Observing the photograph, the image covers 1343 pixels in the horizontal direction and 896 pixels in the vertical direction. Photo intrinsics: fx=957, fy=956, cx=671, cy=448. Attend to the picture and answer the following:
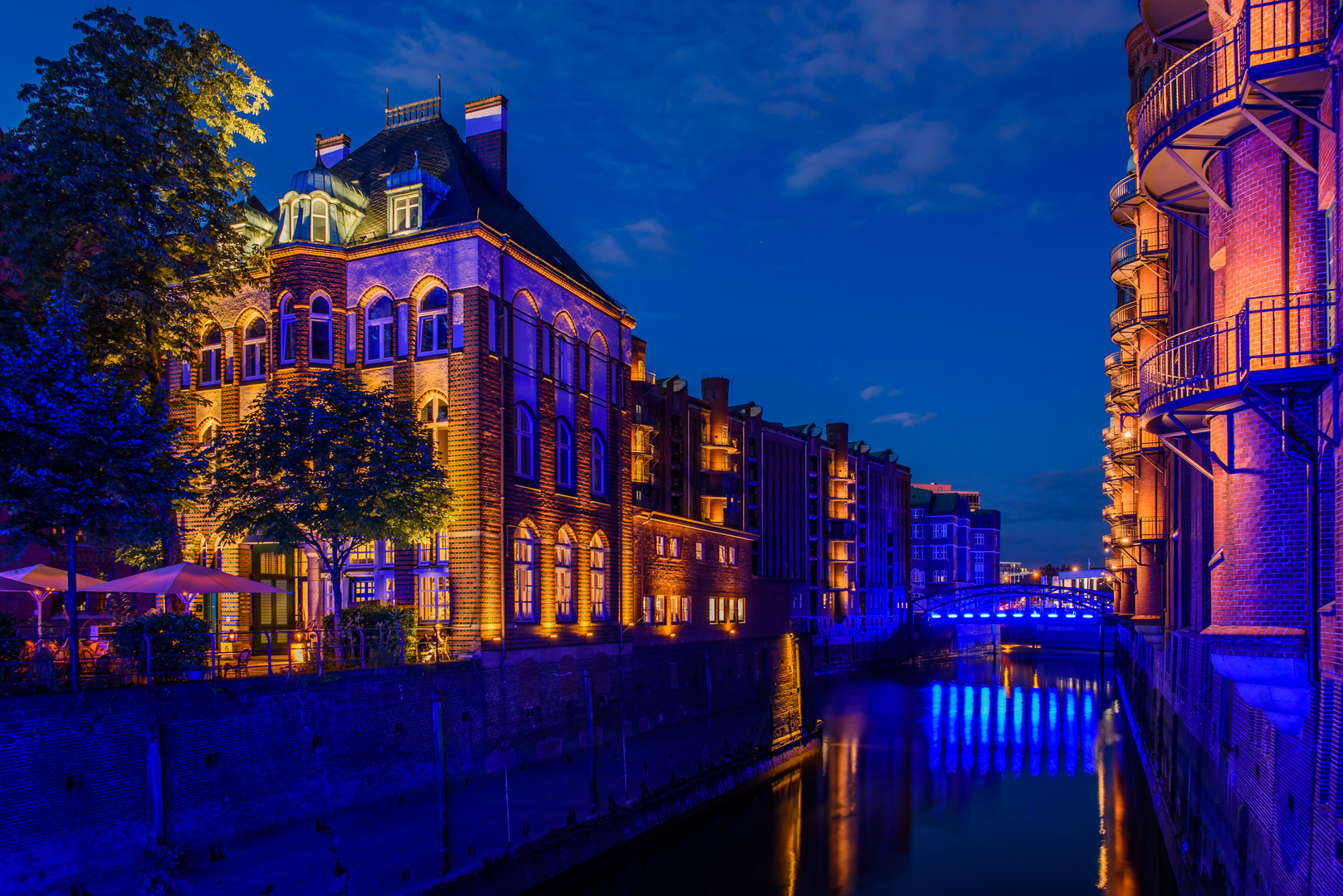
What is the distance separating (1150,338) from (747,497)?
44.5 m

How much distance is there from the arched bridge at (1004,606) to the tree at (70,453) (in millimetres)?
91629

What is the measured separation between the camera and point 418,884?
20359mm

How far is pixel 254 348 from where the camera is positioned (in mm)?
27281

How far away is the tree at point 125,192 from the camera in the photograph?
22234 millimetres

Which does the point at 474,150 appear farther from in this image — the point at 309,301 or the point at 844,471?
the point at 844,471

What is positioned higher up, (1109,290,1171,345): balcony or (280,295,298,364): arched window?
(1109,290,1171,345): balcony

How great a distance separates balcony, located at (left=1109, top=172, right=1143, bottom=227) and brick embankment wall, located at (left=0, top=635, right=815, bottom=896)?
98.0 feet

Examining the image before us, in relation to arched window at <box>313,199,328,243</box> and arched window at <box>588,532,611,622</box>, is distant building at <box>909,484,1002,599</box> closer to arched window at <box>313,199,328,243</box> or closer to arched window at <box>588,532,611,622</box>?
arched window at <box>588,532,611,622</box>

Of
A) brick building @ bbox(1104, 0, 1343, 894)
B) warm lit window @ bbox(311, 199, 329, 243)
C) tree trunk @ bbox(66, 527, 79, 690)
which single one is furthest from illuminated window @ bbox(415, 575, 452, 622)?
brick building @ bbox(1104, 0, 1343, 894)

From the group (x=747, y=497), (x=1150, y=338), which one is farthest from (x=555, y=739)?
(x=747, y=497)

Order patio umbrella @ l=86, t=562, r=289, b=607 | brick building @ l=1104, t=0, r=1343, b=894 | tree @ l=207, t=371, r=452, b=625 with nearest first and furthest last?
brick building @ l=1104, t=0, r=1343, b=894 < patio umbrella @ l=86, t=562, r=289, b=607 < tree @ l=207, t=371, r=452, b=625

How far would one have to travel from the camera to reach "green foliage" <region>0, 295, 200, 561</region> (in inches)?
635

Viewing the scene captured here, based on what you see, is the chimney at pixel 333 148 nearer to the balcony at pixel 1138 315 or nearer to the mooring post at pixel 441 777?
the mooring post at pixel 441 777

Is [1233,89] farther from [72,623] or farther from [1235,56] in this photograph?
[72,623]
